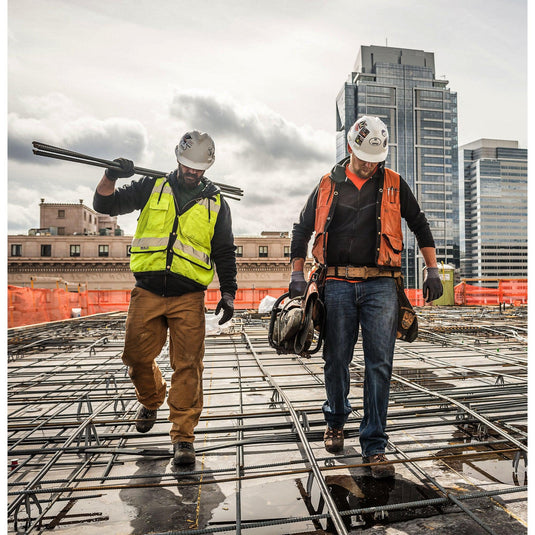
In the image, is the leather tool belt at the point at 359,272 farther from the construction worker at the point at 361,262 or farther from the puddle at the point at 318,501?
the puddle at the point at 318,501

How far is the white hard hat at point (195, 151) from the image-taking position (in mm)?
3070

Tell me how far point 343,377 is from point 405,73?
123330mm

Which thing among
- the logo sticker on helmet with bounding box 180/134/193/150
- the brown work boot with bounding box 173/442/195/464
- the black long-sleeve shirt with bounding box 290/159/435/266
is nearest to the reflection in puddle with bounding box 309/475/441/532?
the brown work boot with bounding box 173/442/195/464

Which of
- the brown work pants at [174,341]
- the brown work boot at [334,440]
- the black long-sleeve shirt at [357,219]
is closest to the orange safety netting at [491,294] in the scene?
the black long-sleeve shirt at [357,219]

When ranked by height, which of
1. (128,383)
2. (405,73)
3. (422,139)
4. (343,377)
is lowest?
(128,383)

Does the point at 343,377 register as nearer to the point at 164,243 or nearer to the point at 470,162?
the point at 164,243

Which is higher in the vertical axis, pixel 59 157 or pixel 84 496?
pixel 59 157

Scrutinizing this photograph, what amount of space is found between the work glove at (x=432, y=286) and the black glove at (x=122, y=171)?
213cm

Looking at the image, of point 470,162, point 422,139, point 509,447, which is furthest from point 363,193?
point 470,162

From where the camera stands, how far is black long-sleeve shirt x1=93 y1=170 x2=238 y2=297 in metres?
3.01

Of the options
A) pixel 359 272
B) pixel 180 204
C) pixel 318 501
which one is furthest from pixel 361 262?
pixel 318 501

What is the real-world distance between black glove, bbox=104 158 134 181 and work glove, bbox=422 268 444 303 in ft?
6.99

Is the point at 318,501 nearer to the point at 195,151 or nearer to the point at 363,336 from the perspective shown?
the point at 363,336

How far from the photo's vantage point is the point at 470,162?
169m
